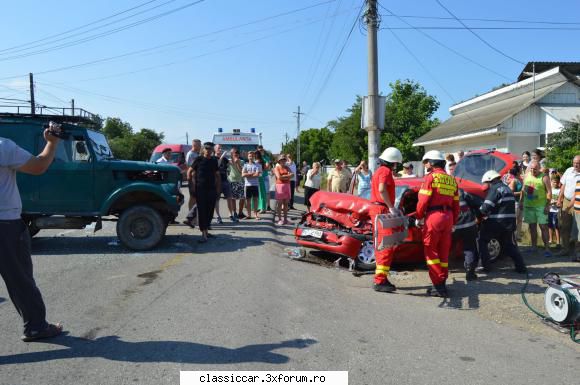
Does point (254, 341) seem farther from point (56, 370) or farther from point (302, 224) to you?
point (302, 224)

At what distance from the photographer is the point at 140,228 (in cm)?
816

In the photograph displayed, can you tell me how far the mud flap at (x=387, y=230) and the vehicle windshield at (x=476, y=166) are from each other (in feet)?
12.4

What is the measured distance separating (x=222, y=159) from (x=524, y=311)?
788cm

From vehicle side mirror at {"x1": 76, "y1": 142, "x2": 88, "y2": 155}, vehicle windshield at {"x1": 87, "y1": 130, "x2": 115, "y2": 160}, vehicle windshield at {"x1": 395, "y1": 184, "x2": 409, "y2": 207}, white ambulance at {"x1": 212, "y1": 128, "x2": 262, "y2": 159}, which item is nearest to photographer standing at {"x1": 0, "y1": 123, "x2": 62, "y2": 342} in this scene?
vehicle side mirror at {"x1": 76, "y1": 142, "x2": 88, "y2": 155}

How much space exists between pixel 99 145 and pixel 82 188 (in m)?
0.91

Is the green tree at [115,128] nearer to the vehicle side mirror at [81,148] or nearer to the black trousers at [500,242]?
the vehicle side mirror at [81,148]

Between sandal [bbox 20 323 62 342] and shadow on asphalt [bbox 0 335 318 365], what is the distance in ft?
0.17

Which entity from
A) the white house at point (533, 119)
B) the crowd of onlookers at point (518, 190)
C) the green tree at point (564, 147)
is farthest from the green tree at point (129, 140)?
the green tree at point (564, 147)

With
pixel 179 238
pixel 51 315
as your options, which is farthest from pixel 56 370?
pixel 179 238

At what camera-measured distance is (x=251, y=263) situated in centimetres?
728

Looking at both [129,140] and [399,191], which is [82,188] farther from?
[129,140]

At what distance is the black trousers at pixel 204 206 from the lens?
873cm

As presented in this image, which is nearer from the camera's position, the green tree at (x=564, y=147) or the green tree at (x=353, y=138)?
the green tree at (x=564, y=147)

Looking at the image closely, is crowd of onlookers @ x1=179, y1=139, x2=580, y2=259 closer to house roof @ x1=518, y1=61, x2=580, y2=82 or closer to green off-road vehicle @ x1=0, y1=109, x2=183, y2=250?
green off-road vehicle @ x1=0, y1=109, x2=183, y2=250
